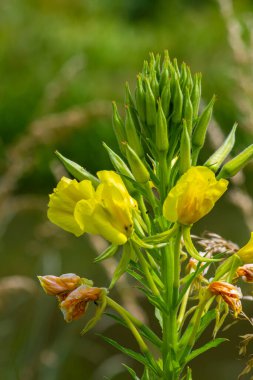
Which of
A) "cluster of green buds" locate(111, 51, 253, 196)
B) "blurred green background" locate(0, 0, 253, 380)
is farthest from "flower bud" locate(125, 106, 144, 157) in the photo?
"blurred green background" locate(0, 0, 253, 380)

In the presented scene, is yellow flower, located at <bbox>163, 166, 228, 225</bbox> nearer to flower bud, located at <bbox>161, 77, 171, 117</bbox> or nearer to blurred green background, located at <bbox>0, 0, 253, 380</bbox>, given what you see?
flower bud, located at <bbox>161, 77, 171, 117</bbox>

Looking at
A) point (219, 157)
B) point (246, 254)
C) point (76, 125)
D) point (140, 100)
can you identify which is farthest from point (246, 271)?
point (76, 125)

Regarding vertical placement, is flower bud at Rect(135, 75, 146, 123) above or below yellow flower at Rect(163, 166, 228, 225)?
above

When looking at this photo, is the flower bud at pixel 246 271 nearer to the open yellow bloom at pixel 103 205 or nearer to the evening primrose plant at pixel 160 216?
the evening primrose plant at pixel 160 216

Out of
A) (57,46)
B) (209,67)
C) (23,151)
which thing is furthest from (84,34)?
(23,151)

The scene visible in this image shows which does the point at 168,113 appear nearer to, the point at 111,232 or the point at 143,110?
the point at 143,110

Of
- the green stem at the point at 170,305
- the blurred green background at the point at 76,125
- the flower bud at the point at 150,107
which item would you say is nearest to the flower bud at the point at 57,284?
the green stem at the point at 170,305
